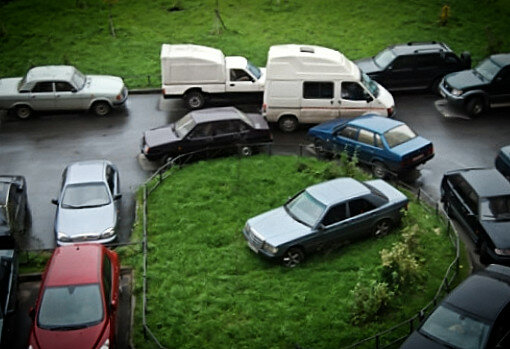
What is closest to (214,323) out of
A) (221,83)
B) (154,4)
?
(221,83)

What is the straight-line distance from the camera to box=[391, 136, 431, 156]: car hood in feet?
68.0

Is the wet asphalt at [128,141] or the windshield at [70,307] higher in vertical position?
the windshield at [70,307]

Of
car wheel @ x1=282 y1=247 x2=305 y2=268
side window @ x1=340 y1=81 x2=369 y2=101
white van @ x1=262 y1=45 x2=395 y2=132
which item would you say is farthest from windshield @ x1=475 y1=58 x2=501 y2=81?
car wheel @ x1=282 y1=247 x2=305 y2=268

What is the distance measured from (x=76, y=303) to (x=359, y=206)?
6991mm

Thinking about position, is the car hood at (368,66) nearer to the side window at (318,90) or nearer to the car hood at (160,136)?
the side window at (318,90)

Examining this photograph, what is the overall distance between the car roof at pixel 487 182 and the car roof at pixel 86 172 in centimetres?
953

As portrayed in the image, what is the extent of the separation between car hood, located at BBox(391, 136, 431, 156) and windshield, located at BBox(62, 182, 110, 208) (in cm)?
810

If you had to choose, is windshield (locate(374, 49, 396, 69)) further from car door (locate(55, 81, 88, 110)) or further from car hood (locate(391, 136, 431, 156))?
car door (locate(55, 81, 88, 110))

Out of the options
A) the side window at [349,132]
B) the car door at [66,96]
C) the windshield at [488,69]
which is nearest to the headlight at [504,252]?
the side window at [349,132]

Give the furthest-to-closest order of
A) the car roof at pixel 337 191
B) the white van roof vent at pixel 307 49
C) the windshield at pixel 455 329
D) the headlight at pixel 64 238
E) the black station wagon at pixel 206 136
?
the white van roof vent at pixel 307 49
the black station wagon at pixel 206 136
the headlight at pixel 64 238
the car roof at pixel 337 191
the windshield at pixel 455 329

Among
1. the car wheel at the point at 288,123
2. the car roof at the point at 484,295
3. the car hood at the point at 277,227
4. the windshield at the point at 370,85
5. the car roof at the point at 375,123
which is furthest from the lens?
the car wheel at the point at 288,123

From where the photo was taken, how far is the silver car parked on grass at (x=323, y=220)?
17000 millimetres

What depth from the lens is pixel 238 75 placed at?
2488 cm

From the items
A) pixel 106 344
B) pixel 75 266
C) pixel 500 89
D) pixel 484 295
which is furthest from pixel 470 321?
pixel 500 89
